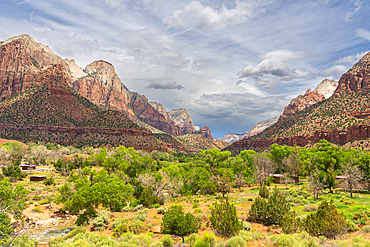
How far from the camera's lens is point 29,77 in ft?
476

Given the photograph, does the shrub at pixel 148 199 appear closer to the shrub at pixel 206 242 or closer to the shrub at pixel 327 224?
the shrub at pixel 206 242

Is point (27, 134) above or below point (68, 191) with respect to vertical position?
above

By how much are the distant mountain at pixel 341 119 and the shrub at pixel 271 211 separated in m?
78.8

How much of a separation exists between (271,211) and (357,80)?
124914mm

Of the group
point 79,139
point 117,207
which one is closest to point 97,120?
point 79,139

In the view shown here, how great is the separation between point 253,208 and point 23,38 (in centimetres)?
22059

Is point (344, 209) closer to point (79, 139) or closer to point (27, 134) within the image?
point (79, 139)

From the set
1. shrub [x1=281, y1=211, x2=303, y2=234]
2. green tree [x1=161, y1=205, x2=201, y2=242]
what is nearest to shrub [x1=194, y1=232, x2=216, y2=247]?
green tree [x1=161, y1=205, x2=201, y2=242]

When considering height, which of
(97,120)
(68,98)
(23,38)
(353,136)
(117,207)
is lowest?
(117,207)

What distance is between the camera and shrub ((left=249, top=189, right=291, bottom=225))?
55.3 ft

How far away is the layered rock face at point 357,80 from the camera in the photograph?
10211 cm

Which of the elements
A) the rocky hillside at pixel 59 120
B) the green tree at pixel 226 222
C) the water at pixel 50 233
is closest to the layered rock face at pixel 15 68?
the rocky hillside at pixel 59 120

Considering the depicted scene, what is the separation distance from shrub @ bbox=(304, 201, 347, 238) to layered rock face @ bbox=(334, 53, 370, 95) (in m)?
120

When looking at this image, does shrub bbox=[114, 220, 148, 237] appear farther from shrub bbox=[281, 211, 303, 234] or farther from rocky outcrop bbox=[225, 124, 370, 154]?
rocky outcrop bbox=[225, 124, 370, 154]
